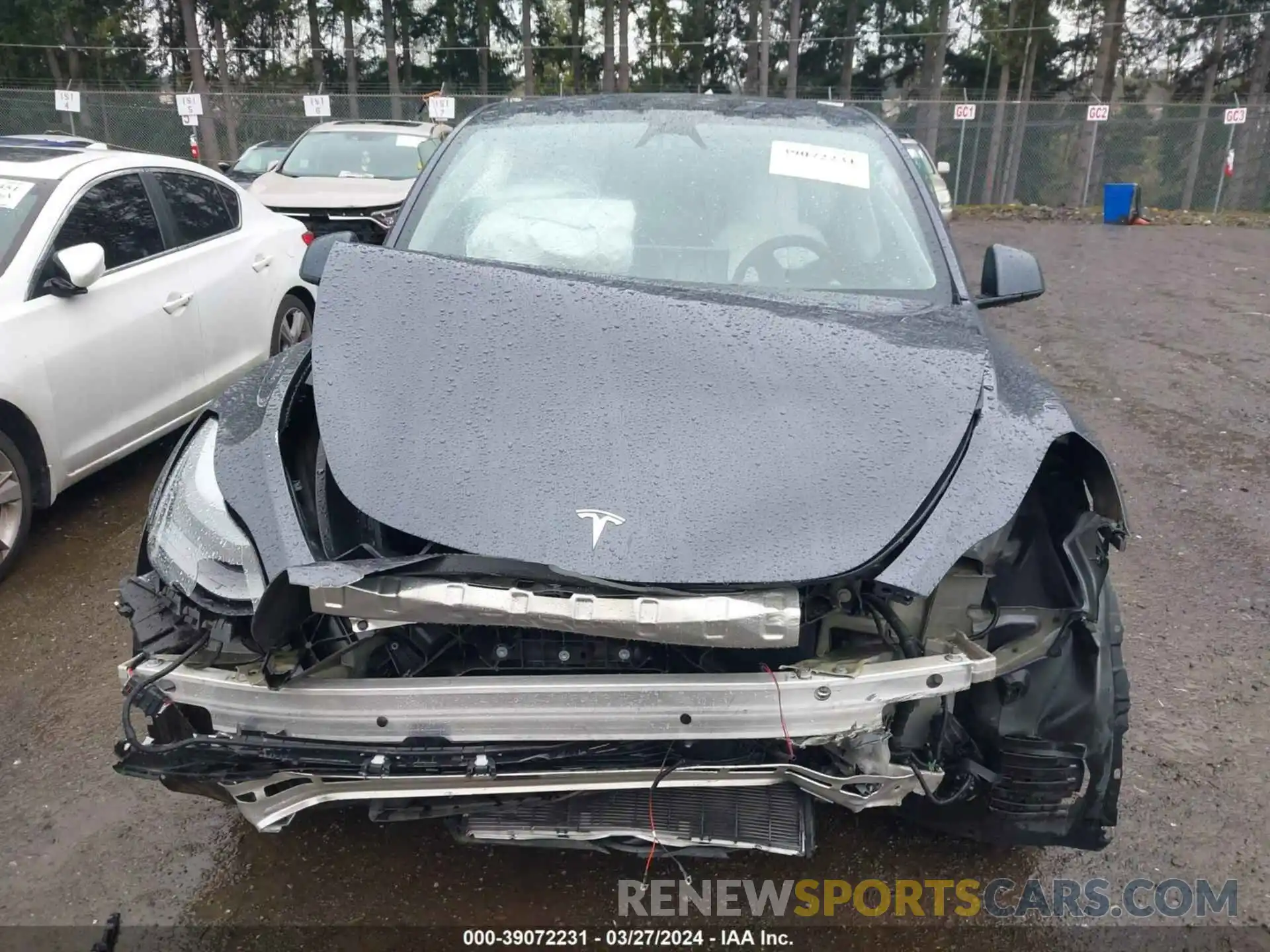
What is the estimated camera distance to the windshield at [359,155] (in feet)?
32.1

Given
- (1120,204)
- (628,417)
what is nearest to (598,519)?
(628,417)

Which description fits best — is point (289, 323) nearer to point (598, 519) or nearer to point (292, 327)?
point (292, 327)

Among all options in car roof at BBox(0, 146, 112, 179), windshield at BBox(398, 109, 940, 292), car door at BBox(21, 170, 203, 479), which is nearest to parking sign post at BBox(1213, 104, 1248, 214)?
windshield at BBox(398, 109, 940, 292)

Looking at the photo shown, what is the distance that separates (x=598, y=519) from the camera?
1.92m

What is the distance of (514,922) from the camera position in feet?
7.77

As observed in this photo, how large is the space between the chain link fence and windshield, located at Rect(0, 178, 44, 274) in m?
19.9

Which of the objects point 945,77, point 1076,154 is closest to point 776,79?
point 945,77

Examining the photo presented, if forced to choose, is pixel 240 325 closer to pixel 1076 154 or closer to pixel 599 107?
pixel 599 107

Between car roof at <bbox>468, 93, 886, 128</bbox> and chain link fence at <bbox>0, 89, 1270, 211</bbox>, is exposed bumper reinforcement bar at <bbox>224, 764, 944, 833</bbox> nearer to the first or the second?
car roof at <bbox>468, 93, 886, 128</bbox>

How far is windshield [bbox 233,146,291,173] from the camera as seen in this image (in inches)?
543

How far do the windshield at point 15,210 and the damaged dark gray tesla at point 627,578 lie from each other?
2.24 m

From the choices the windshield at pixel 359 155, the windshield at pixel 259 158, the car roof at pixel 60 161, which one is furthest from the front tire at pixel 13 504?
the windshield at pixel 259 158

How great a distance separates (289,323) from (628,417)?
4.33 metres

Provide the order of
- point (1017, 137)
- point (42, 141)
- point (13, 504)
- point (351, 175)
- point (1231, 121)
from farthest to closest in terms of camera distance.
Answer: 1. point (1017, 137)
2. point (1231, 121)
3. point (351, 175)
4. point (42, 141)
5. point (13, 504)
